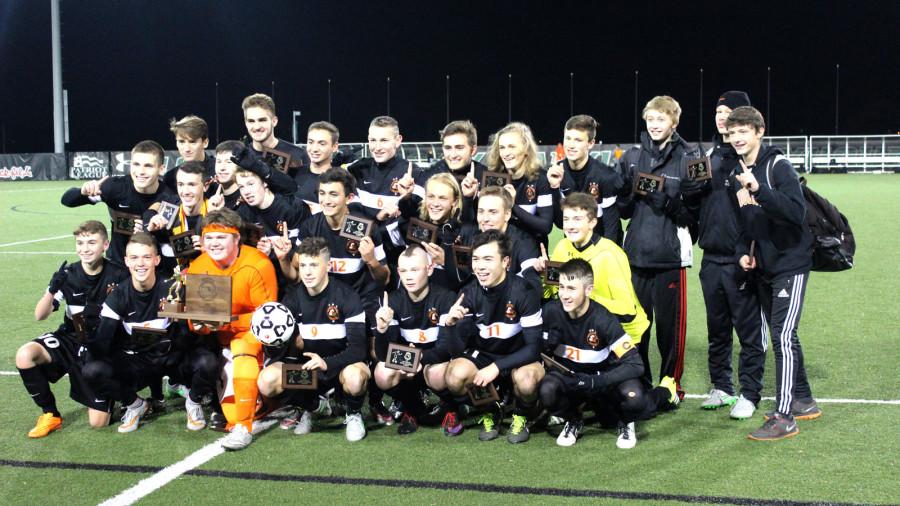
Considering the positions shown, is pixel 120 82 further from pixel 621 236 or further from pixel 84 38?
pixel 621 236

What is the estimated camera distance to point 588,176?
19.9 ft

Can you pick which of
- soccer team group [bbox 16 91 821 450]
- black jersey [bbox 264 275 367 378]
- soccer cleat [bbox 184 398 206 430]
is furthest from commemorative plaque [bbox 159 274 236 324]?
soccer cleat [bbox 184 398 206 430]

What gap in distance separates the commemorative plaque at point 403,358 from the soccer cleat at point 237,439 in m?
0.93

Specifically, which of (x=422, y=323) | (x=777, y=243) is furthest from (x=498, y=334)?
(x=777, y=243)

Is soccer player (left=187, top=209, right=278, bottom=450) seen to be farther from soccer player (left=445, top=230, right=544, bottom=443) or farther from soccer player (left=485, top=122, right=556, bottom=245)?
soccer player (left=485, top=122, right=556, bottom=245)

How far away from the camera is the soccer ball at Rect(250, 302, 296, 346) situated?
5.25 m

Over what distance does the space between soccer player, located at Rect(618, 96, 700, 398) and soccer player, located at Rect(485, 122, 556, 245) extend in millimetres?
548

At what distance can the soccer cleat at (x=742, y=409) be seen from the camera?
554 centimetres

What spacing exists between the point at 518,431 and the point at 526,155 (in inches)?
78.3

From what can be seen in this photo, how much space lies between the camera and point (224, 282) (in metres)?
5.24

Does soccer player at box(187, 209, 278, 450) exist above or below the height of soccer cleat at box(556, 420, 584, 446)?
above

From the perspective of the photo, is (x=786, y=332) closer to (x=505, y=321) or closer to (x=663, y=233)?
(x=663, y=233)

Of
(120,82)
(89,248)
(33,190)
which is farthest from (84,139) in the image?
(89,248)

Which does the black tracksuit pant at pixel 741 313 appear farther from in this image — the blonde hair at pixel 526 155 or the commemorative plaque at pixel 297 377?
the commemorative plaque at pixel 297 377
